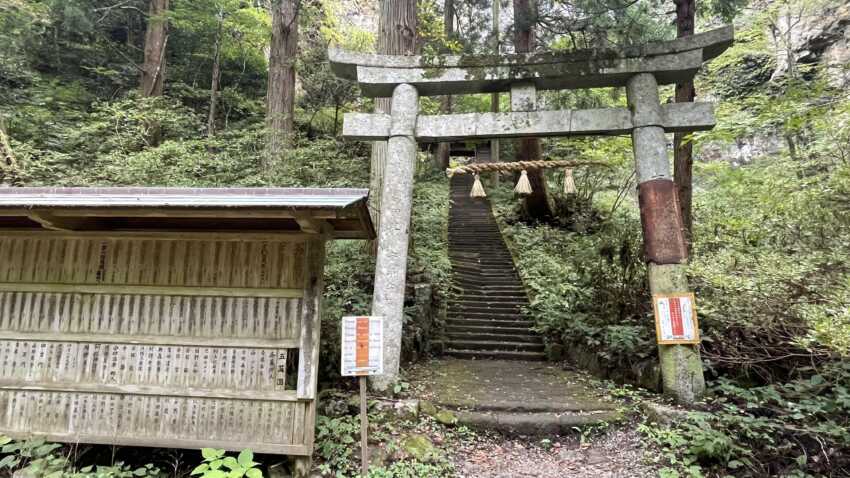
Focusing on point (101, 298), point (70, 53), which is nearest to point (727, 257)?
point (101, 298)

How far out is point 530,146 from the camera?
1229 centimetres

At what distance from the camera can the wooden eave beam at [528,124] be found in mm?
5438

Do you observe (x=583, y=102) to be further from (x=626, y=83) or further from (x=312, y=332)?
(x=312, y=332)

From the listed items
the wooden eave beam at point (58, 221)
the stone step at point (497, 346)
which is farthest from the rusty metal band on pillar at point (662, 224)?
the wooden eave beam at point (58, 221)

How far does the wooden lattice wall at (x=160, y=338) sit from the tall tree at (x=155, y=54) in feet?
26.4

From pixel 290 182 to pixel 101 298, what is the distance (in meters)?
4.83

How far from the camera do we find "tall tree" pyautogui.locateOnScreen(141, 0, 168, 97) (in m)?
10.9

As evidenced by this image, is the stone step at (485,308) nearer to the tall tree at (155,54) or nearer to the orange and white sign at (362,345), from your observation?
the orange and white sign at (362,345)

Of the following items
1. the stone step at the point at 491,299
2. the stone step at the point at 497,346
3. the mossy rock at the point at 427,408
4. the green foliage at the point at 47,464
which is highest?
the stone step at the point at 491,299

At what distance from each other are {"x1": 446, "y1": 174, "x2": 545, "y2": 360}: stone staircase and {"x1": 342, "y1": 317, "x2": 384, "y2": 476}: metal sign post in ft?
12.7

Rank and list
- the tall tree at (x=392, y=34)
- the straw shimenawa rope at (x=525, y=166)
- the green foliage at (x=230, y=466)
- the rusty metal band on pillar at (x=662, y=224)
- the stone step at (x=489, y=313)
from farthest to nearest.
A: the stone step at (x=489, y=313), the straw shimenawa rope at (x=525, y=166), the tall tree at (x=392, y=34), the rusty metal band on pillar at (x=662, y=224), the green foliage at (x=230, y=466)

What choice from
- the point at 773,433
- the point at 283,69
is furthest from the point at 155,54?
the point at 773,433

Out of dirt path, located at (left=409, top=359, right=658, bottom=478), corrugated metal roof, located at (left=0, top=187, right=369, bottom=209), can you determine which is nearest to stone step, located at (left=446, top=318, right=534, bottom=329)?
dirt path, located at (left=409, top=359, right=658, bottom=478)

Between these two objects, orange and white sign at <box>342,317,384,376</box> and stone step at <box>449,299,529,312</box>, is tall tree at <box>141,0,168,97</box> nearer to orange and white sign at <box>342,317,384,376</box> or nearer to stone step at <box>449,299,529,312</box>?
stone step at <box>449,299,529,312</box>
